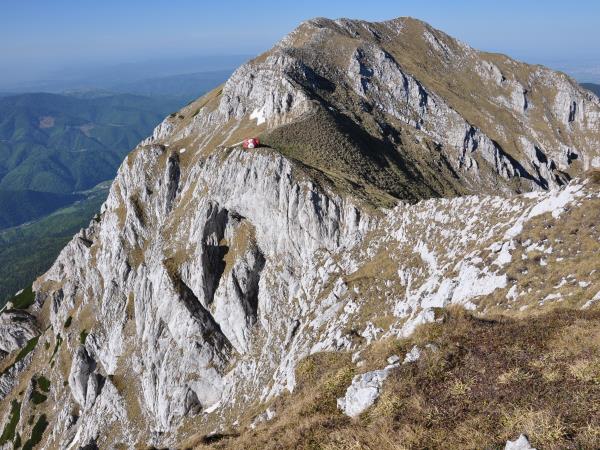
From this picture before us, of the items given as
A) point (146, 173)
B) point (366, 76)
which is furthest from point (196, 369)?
point (366, 76)

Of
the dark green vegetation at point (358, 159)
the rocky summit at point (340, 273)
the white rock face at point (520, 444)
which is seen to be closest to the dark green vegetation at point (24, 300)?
the rocky summit at point (340, 273)

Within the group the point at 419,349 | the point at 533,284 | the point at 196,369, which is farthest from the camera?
the point at 196,369

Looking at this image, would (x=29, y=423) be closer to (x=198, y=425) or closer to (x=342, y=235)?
(x=198, y=425)

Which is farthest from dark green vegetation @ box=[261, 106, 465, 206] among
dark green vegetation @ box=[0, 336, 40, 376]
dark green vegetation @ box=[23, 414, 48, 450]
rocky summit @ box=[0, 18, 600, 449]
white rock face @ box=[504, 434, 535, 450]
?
Result: dark green vegetation @ box=[0, 336, 40, 376]

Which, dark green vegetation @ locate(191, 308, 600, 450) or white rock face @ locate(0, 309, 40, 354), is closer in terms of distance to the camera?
dark green vegetation @ locate(191, 308, 600, 450)

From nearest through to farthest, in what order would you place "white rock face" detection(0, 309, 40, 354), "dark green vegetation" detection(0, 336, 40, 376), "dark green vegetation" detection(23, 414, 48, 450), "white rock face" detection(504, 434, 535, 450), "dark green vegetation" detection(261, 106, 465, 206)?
1. "white rock face" detection(504, 434, 535, 450)
2. "dark green vegetation" detection(261, 106, 465, 206)
3. "dark green vegetation" detection(23, 414, 48, 450)
4. "dark green vegetation" detection(0, 336, 40, 376)
5. "white rock face" detection(0, 309, 40, 354)

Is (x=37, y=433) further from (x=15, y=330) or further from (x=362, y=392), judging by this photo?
(x=362, y=392)

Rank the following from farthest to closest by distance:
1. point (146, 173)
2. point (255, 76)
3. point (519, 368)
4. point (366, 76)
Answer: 1. point (366, 76)
2. point (255, 76)
3. point (146, 173)
4. point (519, 368)

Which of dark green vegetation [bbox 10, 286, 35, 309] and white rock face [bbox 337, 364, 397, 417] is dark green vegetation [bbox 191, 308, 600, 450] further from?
dark green vegetation [bbox 10, 286, 35, 309]
